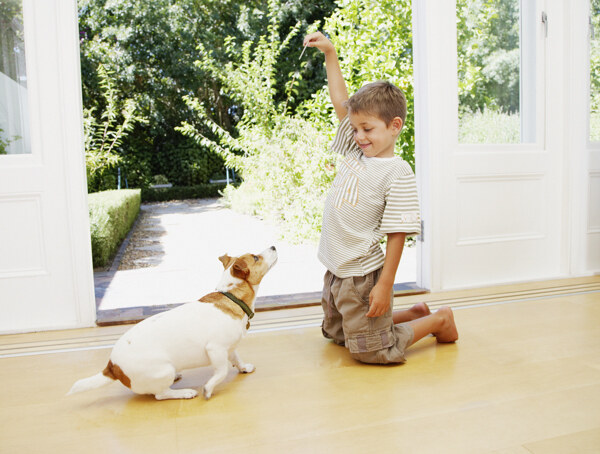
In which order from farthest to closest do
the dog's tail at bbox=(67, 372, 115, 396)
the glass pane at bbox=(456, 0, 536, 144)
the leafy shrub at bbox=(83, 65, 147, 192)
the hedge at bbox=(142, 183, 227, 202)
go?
the hedge at bbox=(142, 183, 227, 202) < the leafy shrub at bbox=(83, 65, 147, 192) < the glass pane at bbox=(456, 0, 536, 144) < the dog's tail at bbox=(67, 372, 115, 396)

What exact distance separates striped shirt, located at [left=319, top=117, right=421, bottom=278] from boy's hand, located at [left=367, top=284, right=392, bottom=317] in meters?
0.10

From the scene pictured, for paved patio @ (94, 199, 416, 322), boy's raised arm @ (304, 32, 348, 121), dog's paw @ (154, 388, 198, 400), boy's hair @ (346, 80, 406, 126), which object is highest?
boy's raised arm @ (304, 32, 348, 121)

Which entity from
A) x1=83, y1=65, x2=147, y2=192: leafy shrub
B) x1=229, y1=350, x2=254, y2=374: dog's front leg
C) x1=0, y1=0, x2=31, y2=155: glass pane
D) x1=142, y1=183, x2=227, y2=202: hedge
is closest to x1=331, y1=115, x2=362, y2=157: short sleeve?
x1=229, y1=350, x2=254, y2=374: dog's front leg

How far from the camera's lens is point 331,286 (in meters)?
1.99

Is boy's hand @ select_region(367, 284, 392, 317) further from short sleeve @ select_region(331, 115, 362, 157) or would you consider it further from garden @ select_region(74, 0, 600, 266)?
garden @ select_region(74, 0, 600, 266)

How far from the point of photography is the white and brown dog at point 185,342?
1543 millimetres

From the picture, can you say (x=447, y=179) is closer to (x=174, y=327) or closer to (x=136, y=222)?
(x=174, y=327)

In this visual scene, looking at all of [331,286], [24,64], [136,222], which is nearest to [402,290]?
[331,286]

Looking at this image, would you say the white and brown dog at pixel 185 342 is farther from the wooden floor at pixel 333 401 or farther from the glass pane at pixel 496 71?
the glass pane at pixel 496 71

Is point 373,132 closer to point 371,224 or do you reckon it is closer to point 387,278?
point 371,224

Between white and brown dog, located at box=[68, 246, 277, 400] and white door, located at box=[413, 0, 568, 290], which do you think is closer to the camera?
white and brown dog, located at box=[68, 246, 277, 400]

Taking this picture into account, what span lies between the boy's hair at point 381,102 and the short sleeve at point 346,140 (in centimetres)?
20

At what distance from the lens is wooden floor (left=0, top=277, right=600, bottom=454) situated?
1.36 m

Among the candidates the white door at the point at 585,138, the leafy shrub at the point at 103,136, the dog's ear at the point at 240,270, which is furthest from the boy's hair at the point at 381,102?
the leafy shrub at the point at 103,136
